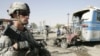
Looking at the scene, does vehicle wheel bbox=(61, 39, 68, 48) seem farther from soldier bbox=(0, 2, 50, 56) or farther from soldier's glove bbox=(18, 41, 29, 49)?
soldier's glove bbox=(18, 41, 29, 49)

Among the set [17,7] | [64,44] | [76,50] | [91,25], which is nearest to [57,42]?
[64,44]

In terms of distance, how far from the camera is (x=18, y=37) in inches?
95.8

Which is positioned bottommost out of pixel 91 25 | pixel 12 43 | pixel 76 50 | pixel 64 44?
pixel 76 50

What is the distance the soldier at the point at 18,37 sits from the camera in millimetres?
2354

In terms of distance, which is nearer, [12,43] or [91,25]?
[12,43]

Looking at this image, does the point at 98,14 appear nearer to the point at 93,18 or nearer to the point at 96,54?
the point at 93,18

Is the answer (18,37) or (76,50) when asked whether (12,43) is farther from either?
(76,50)

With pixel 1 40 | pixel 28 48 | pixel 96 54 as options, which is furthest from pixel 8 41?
pixel 96 54

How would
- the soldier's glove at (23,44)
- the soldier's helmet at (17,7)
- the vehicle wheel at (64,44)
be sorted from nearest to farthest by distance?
the soldier's glove at (23,44) < the soldier's helmet at (17,7) < the vehicle wheel at (64,44)

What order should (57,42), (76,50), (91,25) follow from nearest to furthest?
(76,50) → (91,25) → (57,42)

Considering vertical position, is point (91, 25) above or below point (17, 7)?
below

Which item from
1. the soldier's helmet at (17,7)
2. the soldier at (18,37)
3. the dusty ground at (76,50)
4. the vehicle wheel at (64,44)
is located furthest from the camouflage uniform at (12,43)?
the vehicle wheel at (64,44)

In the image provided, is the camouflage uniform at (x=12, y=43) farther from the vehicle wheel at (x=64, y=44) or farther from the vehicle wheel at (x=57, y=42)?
the vehicle wheel at (x=57, y=42)

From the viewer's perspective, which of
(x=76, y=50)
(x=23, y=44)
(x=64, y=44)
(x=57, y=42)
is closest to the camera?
(x=23, y=44)
